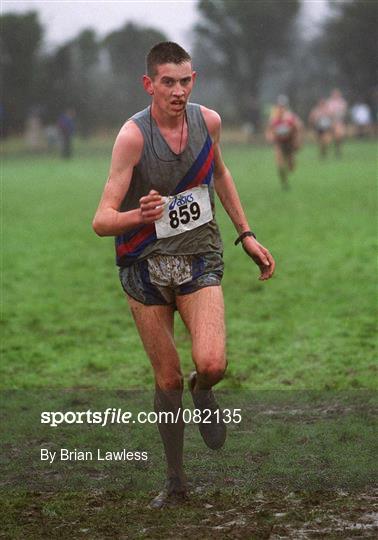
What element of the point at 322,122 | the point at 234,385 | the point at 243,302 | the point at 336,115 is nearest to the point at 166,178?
the point at 234,385

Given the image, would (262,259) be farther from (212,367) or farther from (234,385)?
(234,385)

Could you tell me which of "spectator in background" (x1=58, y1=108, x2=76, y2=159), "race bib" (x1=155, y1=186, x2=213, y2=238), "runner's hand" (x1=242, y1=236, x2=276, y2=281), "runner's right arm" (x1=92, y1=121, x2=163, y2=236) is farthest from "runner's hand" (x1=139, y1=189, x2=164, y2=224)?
"spectator in background" (x1=58, y1=108, x2=76, y2=159)

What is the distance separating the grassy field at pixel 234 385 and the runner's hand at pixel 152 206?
1351 mm

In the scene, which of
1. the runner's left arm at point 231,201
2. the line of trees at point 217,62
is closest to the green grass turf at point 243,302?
the runner's left arm at point 231,201

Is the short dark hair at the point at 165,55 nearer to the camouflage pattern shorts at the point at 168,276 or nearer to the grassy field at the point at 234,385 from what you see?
the camouflage pattern shorts at the point at 168,276

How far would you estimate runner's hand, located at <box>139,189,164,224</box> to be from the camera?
510 centimetres

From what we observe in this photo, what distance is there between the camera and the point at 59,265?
15656mm

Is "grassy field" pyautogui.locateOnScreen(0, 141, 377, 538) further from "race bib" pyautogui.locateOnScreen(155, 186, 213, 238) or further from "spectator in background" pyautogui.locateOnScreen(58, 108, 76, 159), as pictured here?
"spectator in background" pyautogui.locateOnScreen(58, 108, 76, 159)

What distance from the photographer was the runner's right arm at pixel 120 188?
17.3 ft

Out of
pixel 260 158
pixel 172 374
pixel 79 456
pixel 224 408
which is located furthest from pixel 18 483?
pixel 260 158

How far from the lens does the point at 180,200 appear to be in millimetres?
5535

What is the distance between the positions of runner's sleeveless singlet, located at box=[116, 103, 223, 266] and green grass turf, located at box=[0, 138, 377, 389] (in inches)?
118

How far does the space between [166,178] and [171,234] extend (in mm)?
261

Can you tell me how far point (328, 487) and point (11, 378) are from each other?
3.78 metres
